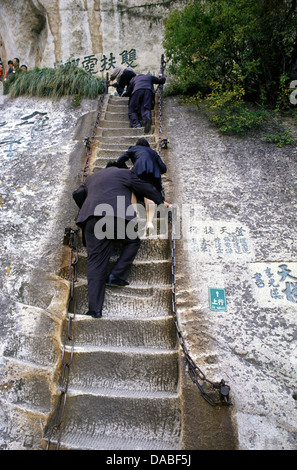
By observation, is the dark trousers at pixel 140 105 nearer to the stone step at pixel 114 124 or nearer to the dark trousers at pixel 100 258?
the stone step at pixel 114 124

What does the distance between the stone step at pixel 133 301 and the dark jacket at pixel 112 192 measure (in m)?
0.75

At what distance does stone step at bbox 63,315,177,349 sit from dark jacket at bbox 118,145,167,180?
1629 millimetres

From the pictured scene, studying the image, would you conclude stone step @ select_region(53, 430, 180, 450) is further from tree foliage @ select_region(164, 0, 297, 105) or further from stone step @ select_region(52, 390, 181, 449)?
tree foliage @ select_region(164, 0, 297, 105)

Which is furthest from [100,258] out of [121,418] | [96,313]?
[121,418]

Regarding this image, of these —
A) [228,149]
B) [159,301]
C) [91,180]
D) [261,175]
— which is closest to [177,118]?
[228,149]

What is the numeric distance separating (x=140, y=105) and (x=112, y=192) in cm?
334

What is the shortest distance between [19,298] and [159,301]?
139cm

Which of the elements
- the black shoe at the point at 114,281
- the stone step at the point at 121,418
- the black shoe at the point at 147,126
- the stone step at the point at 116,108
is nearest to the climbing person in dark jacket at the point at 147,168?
the black shoe at the point at 114,281

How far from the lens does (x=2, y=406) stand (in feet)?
8.91

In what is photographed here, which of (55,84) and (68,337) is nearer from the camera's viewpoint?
(68,337)

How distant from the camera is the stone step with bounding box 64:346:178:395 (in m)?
2.97

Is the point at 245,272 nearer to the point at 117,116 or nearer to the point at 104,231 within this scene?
the point at 104,231

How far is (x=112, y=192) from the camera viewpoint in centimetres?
361

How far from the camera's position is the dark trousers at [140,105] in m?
6.16
